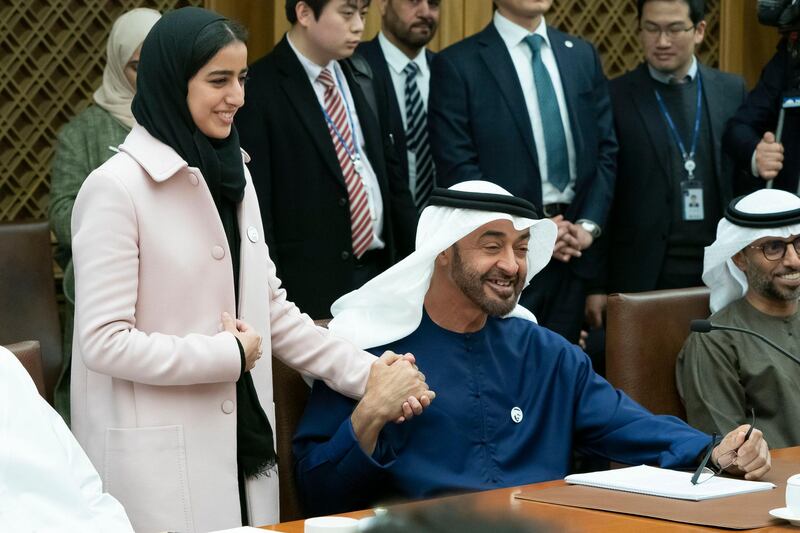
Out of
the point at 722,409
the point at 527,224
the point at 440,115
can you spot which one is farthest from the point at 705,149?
the point at 527,224

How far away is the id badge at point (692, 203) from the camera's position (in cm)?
460

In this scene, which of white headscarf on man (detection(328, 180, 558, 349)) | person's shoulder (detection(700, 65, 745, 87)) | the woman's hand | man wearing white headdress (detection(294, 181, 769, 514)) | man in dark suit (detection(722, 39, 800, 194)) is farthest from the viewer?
person's shoulder (detection(700, 65, 745, 87))

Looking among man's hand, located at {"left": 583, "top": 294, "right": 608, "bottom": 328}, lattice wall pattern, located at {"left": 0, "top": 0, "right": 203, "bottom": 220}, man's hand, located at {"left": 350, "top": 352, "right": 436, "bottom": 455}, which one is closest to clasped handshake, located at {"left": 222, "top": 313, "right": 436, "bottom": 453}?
man's hand, located at {"left": 350, "top": 352, "right": 436, "bottom": 455}

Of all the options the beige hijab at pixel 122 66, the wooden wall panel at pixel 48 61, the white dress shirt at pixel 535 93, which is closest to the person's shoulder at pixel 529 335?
the white dress shirt at pixel 535 93

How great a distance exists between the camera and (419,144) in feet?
14.7

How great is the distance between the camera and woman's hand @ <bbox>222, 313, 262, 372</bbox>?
2.55m

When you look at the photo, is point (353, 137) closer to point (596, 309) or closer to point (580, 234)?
point (580, 234)

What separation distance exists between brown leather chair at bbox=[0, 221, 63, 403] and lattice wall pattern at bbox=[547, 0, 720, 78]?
3.13 m

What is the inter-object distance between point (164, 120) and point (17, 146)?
116 inches

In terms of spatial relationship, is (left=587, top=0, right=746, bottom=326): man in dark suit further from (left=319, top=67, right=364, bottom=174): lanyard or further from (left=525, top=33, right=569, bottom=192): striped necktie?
(left=319, top=67, right=364, bottom=174): lanyard

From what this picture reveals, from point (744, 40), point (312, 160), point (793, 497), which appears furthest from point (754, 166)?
point (793, 497)

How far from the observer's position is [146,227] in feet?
8.38

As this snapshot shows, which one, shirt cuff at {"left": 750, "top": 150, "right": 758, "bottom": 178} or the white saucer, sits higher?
shirt cuff at {"left": 750, "top": 150, "right": 758, "bottom": 178}

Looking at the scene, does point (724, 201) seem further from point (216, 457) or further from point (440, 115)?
point (216, 457)
